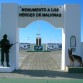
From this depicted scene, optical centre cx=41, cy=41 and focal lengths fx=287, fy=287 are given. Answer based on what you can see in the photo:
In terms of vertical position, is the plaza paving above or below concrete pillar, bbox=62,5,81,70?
below

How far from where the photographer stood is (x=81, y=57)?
16.7 metres

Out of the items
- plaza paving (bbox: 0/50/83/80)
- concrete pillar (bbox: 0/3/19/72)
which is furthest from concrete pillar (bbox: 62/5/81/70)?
concrete pillar (bbox: 0/3/19/72)

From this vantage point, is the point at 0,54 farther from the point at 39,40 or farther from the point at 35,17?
the point at 39,40

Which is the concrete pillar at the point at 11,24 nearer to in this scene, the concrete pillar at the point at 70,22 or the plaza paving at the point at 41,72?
the plaza paving at the point at 41,72

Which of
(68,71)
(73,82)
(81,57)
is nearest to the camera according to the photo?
(73,82)

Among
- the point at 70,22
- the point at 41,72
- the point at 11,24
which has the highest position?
the point at 70,22

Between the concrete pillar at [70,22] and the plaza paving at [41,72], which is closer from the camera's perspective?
the plaza paving at [41,72]

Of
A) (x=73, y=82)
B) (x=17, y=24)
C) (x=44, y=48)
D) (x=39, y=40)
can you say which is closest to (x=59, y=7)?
(x=17, y=24)

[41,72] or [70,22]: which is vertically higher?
[70,22]

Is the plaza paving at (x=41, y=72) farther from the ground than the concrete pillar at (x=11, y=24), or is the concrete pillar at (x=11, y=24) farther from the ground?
the concrete pillar at (x=11, y=24)

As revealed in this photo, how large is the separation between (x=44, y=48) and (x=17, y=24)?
4367 cm

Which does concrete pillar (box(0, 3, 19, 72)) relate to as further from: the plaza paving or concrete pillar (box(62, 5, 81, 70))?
concrete pillar (box(62, 5, 81, 70))

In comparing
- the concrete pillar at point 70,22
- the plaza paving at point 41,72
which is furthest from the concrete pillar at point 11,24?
the concrete pillar at point 70,22

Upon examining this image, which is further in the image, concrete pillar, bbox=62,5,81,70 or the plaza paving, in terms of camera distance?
concrete pillar, bbox=62,5,81,70
